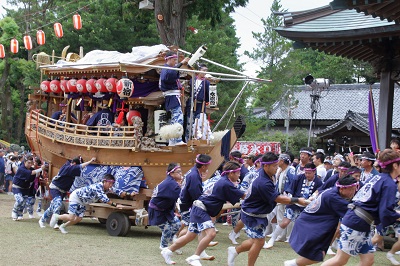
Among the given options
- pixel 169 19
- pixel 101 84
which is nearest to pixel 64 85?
pixel 101 84

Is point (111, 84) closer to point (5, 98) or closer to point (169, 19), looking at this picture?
point (169, 19)

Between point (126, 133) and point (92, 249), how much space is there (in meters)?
2.85

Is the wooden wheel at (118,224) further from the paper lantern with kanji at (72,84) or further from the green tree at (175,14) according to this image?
the green tree at (175,14)

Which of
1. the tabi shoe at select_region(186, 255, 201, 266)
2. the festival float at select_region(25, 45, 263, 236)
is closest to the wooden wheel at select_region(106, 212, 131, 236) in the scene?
the festival float at select_region(25, 45, 263, 236)

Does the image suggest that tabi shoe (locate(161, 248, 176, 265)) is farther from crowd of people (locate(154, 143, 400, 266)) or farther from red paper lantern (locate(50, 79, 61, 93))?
red paper lantern (locate(50, 79, 61, 93))

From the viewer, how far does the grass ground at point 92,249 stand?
8773 millimetres

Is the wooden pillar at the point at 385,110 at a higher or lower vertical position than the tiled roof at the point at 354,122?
higher

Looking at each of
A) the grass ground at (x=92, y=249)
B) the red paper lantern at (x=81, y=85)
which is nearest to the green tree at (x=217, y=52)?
the red paper lantern at (x=81, y=85)

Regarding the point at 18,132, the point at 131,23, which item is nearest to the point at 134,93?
the point at 131,23

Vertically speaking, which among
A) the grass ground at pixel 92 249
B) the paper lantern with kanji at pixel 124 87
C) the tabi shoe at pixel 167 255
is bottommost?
the grass ground at pixel 92 249

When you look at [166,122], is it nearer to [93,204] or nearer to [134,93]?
[134,93]

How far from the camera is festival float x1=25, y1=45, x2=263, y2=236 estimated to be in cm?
1178

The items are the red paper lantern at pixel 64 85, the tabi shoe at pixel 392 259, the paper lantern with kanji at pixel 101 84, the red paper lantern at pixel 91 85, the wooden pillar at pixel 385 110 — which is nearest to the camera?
the tabi shoe at pixel 392 259

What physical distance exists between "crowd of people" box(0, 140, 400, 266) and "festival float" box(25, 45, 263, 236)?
0.36m
